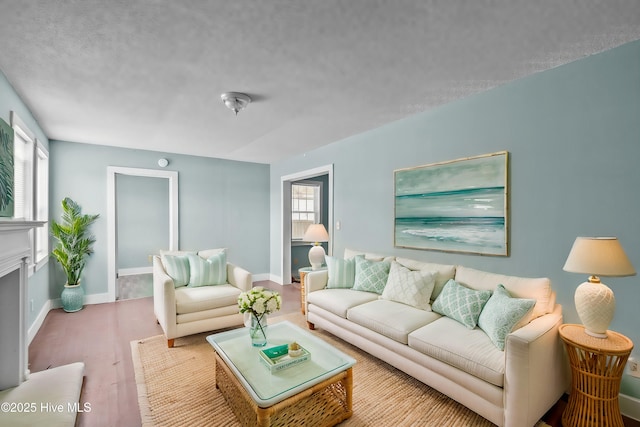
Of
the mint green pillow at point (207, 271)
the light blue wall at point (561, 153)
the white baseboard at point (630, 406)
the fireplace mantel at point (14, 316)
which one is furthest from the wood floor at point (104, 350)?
the light blue wall at point (561, 153)

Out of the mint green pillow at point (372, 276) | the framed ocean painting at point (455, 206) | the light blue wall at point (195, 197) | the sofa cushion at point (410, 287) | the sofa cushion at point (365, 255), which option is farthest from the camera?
the light blue wall at point (195, 197)

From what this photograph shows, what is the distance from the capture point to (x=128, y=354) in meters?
2.88

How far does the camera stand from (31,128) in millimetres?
3230

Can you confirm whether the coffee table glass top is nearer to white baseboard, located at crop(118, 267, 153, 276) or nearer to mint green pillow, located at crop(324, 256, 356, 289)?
mint green pillow, located at crop(324, 256, 356, 289)

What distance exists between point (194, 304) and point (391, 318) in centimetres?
201

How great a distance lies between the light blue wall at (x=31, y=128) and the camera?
2.40 metres

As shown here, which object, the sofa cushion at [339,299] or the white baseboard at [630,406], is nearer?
the white baseboard at [630,406]

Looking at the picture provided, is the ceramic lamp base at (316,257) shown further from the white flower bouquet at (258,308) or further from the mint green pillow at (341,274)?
the white flower bouquet at (258,308)

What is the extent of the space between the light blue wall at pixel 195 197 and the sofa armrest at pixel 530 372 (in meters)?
4.96

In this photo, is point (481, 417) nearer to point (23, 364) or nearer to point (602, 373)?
point (602, 373)

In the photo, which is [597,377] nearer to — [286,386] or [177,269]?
[286,386]

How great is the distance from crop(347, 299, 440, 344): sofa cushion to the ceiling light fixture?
2231 millimetres

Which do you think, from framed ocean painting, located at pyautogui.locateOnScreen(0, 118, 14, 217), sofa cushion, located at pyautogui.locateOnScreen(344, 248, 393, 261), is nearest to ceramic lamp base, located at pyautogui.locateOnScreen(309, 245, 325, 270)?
sofa cushion, located at pyautogui.locateOnScreen(344, 248, 393, 261)

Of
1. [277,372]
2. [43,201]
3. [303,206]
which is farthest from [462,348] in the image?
[43,201]
